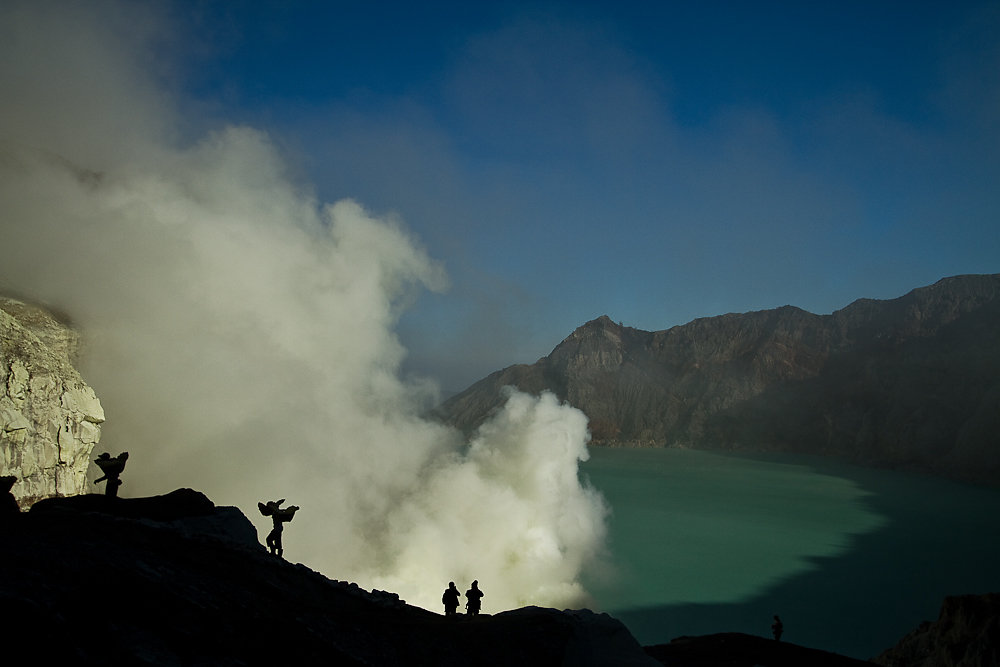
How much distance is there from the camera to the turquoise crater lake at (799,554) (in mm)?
33875

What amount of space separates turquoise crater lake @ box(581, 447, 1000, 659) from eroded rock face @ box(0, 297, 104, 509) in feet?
111

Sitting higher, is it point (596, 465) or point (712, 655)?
point (596, 465)

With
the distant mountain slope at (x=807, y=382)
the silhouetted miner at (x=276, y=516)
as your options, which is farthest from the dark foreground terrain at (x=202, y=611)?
the distant mountain slope at (x=807, y=382)

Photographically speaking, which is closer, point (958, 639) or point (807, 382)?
point (958, 639)

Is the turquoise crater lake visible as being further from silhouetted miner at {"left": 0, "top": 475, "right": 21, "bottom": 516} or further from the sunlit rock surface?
silhouetted miner at {"left": 0, "top": 475, "right": 21, "bottom": 516}

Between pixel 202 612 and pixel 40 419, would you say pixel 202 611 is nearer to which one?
pixel 202 612

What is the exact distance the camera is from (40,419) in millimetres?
28375

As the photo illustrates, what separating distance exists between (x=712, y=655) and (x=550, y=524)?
37.7 m

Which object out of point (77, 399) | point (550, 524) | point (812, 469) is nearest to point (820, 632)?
point (550, 524)

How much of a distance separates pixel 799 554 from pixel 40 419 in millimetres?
55750

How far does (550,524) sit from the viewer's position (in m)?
53.1

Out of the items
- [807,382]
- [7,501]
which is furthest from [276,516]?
[807,382]

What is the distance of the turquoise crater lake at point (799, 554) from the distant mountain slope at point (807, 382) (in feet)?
37.8

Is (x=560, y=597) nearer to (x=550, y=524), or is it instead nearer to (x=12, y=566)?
(x=550, y=524)
